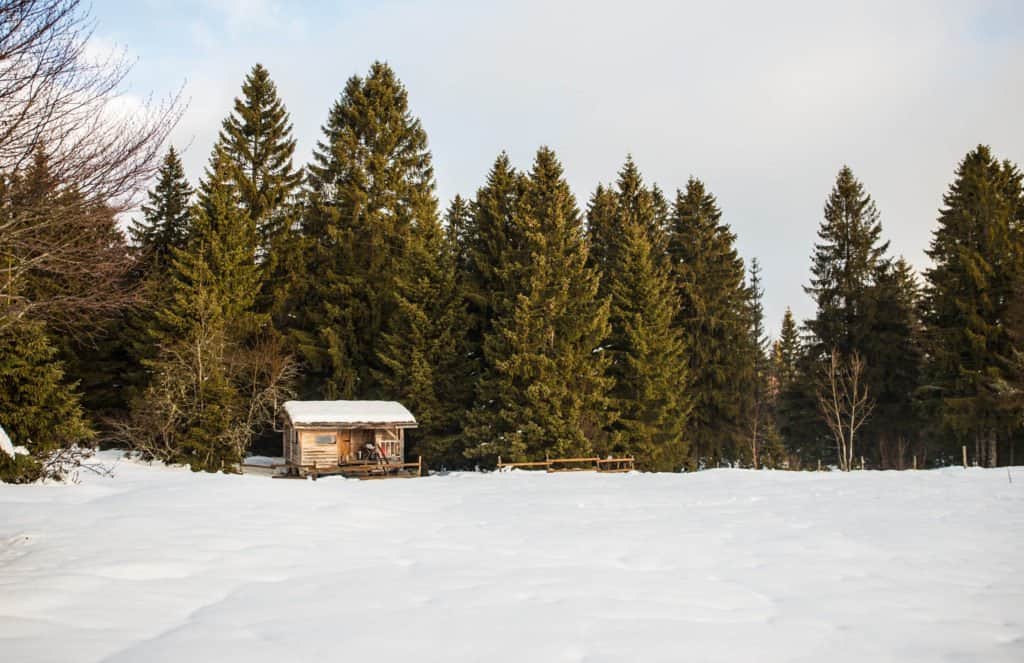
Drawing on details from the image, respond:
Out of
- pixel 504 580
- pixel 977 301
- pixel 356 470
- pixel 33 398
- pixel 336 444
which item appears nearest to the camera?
pixel 504 580

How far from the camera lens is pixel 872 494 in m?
16.2

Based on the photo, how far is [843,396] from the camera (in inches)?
1487

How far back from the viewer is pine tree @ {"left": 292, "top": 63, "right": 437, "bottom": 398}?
35.9 m

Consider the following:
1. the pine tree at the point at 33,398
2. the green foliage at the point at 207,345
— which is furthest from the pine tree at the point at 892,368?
the pine tree at the point at 33,398

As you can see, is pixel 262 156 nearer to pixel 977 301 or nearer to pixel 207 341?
pixel 207 341

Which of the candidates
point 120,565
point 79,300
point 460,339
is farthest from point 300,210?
point 120,565

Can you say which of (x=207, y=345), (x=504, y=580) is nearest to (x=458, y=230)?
(x=207, y=345)

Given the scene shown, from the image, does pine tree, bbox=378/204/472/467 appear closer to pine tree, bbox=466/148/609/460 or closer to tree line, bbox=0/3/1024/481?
tree line, bbox=0/3/1024/481

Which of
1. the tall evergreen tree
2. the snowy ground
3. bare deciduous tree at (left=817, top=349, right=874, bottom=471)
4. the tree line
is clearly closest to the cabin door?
the tree line

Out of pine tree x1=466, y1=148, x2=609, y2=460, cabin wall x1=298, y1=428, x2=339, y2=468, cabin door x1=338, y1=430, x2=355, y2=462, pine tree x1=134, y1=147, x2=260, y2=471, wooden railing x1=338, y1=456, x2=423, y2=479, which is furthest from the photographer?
cabin door x1=338, y1=430, x2=355, y2=462

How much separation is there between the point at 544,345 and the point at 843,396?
18502 millimetres

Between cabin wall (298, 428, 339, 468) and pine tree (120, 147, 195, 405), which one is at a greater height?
pine tree (120, 147, 195, 405)

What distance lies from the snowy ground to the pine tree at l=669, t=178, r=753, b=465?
2346 cm

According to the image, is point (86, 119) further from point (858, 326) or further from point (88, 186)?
point (858, 326)
